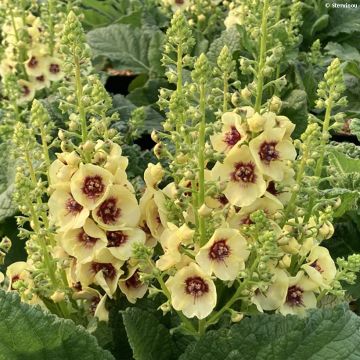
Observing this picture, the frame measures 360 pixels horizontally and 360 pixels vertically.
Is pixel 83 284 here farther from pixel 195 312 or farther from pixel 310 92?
pixel 310 92

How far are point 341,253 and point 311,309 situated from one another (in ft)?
2.17

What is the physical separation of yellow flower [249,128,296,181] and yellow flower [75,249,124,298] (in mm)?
355

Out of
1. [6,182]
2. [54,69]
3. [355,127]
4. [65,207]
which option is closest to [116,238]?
[65,207]

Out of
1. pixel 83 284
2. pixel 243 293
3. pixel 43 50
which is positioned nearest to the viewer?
pixel 243 293

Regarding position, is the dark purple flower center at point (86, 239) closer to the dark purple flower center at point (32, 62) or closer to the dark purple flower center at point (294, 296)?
the dark purple flower center at point (294, 296)

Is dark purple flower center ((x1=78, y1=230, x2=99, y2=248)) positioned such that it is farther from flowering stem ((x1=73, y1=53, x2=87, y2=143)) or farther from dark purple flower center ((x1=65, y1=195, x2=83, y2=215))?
flowering stem ((x1=73, y1=53, x2=87, y2=143))

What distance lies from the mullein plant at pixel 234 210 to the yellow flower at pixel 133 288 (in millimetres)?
66

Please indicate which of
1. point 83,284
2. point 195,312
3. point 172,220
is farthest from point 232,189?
point 83,284

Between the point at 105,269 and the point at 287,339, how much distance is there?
39 centimetres

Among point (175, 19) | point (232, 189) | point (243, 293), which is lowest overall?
point (243, 293)

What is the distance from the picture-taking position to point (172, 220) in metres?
1.47

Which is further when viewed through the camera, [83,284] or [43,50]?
[43,50]

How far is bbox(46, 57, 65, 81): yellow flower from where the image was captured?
9.37 feet

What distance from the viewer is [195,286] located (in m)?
1.41
